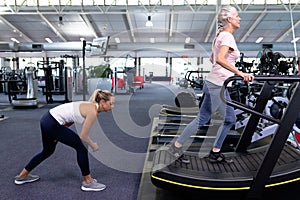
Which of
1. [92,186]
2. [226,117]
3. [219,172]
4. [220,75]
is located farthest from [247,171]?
[92,186]

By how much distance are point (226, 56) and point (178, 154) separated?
0.93m

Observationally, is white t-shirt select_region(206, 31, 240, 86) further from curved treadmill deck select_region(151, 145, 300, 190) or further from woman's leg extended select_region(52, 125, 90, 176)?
woman's leg extended select_region(52, 125, 90, 176)

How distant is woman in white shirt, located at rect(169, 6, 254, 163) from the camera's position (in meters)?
2.12

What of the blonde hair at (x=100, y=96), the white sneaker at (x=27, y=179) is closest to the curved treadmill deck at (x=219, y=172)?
the blonde hair at (x=100, y=96)

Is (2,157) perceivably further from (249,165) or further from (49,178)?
(249,165)

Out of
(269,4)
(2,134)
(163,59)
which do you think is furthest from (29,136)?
(163,59)

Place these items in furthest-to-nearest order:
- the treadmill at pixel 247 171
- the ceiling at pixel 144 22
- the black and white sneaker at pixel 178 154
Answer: the ceiling at pixel 144 22 → the black and white sneaker at pixel 178 154 → the treadmill at pixel 247 171

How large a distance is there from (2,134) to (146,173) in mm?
2743

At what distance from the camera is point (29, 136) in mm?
4031

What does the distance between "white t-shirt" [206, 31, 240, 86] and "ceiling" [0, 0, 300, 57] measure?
366 inches

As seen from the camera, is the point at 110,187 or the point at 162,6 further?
the point at 162,6

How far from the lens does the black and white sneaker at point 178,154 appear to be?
2234 millimetres

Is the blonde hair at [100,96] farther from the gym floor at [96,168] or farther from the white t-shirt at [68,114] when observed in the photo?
the gym floor at [96,168]

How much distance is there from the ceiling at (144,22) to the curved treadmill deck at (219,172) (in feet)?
31.8
